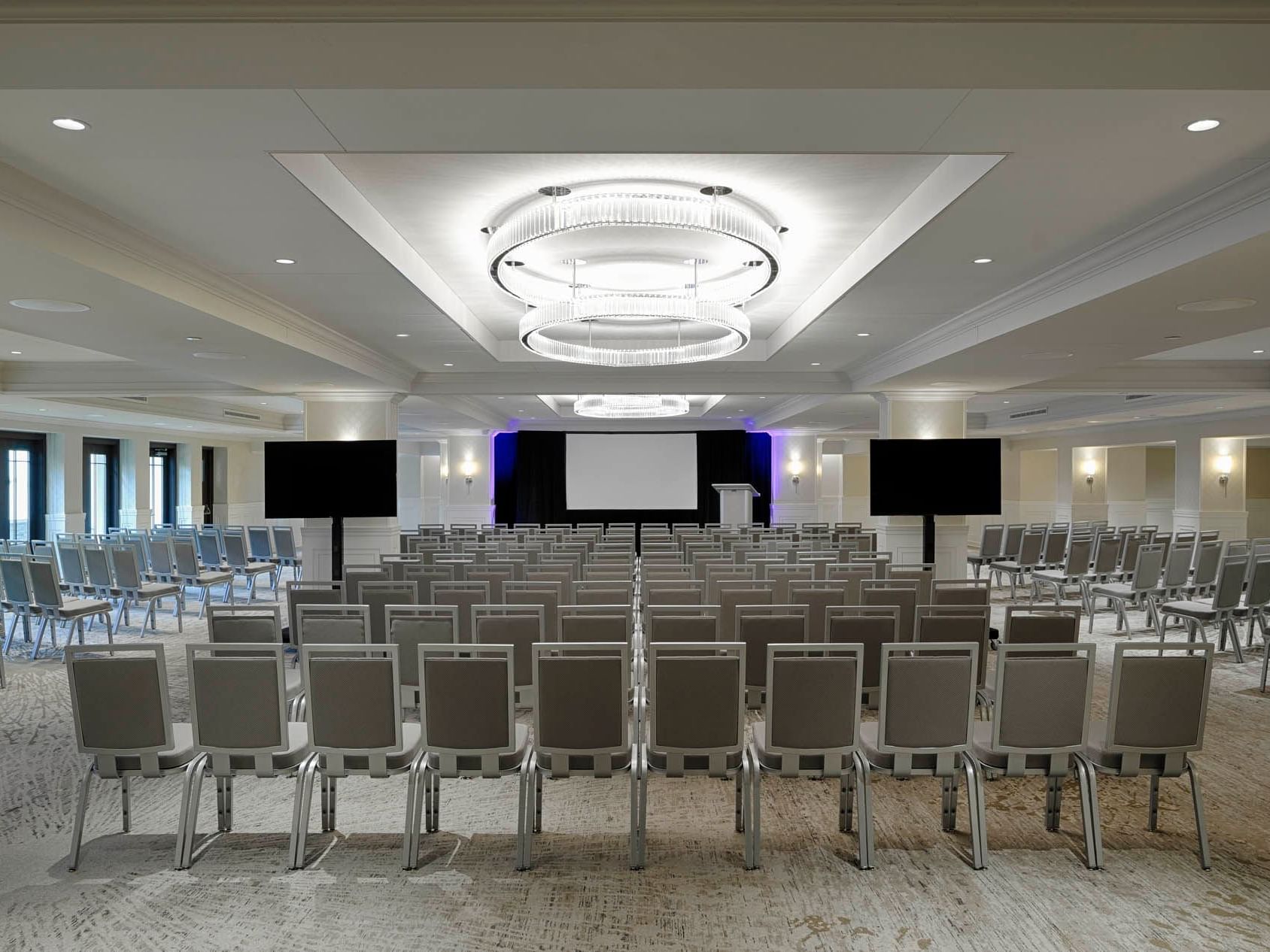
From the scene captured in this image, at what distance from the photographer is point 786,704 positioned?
3424mm

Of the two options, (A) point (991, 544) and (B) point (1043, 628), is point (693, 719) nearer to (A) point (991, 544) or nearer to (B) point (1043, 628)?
(B) point (1043, 628)

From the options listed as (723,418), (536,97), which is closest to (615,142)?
(536,97)

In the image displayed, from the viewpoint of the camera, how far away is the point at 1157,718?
3455 millimetres

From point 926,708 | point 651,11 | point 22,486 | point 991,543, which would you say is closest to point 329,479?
point 926,708

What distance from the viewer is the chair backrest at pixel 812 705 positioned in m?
3.41

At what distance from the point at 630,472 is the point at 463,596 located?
642 inches

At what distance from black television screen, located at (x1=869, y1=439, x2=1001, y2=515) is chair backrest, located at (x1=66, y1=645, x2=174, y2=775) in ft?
23.5

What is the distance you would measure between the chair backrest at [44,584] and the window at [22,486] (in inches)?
391

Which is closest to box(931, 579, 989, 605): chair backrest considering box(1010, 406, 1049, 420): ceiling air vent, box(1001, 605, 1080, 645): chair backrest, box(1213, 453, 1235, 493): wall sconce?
box(1001, 605, 1080, 645): chair backrest

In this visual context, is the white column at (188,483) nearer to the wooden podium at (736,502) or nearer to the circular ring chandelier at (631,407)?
the circular ring chandelier at (631,407)

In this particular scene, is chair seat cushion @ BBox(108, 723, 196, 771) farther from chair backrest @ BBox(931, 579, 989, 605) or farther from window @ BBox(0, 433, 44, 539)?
window @ BBox(0, 433, 44, 539)

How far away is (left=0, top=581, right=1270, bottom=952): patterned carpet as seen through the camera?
2.95m

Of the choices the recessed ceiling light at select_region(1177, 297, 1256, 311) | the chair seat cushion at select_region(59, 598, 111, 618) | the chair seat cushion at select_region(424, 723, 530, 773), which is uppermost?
the recessed ceiling light at select_region(1177, 297, 1256, 311)

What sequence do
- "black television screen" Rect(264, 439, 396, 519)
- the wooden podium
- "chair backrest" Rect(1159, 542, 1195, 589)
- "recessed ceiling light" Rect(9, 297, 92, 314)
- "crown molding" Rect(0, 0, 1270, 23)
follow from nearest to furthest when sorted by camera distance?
"crown molding" Rect(0, 0, 1270, 23) → "recessed ceiling light" Rect(9, 297, 92, 314) → "black television screen" Rect(264, 439, 396, 519) → "chair backrest" Rect(1159, 542, 1195, 589) → the wooden podium
